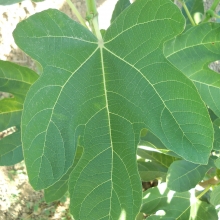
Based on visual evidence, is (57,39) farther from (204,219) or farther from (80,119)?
(204,219)

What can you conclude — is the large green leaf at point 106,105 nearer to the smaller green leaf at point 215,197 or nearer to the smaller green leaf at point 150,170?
the smaller green leaf at point 215,197

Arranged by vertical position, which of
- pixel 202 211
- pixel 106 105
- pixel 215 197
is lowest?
pixel 202 211

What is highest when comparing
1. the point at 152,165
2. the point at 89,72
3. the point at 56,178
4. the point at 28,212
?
the point at 89,72

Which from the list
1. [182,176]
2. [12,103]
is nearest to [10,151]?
[12,103]

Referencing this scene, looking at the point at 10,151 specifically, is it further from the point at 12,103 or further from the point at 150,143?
the point at 150,143

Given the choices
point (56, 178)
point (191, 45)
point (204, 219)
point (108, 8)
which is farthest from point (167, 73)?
point (108, 8)

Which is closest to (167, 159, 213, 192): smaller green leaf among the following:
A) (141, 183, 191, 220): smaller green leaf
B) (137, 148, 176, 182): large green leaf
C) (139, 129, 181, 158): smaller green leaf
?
(139, 129, 181, 158): smaller green leaf

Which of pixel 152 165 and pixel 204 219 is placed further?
pixel 152 165
